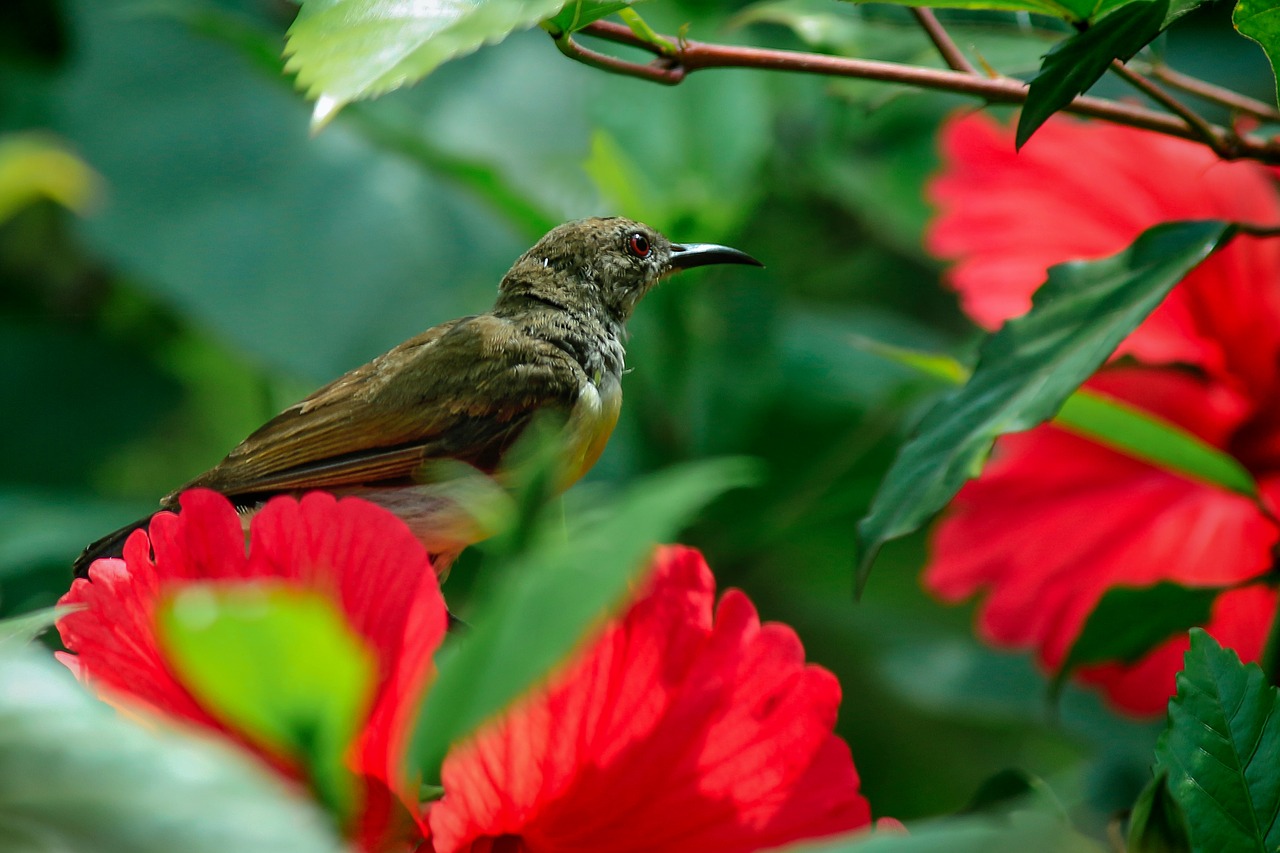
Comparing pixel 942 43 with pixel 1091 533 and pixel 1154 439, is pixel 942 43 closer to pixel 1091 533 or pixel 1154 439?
pixel 1154 439

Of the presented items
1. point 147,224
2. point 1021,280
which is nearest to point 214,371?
point 147,224

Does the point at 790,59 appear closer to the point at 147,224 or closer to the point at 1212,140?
the point at 1212,140

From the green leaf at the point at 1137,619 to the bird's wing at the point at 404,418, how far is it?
55cm

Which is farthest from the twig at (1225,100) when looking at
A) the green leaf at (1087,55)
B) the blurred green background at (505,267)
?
the blurred green background at (505,267)

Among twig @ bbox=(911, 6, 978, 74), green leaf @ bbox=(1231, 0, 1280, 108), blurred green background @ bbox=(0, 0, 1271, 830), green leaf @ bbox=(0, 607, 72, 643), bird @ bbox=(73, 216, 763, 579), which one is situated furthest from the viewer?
blurred green background @ bbox=(0, 0, 1271, 830)

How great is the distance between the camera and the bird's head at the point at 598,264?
1.59 m

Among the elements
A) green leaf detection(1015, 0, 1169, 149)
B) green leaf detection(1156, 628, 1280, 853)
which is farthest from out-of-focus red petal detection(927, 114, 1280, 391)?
green leaf detection(1156, 628, 1280, 853)

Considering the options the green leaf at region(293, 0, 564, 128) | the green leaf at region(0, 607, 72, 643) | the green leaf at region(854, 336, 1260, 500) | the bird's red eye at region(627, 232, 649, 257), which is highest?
the green leaf at region(293, 0, 564, 128)

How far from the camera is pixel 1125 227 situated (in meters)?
1.26

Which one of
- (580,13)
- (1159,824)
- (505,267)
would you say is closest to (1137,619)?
(1159,824)

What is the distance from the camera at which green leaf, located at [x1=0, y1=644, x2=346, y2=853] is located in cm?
36

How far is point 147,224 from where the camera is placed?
248cm

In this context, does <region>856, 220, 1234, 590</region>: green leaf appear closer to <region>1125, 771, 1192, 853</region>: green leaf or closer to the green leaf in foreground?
<region>1125, 771, 1192, 853</region>: green leaf

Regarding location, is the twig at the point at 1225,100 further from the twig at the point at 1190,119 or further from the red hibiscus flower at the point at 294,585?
the red hibiscus flower at the point at 294,585
